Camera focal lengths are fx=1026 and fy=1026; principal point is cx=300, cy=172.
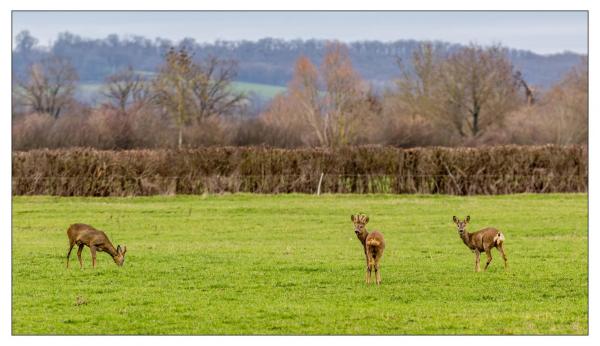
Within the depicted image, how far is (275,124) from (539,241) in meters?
51.4

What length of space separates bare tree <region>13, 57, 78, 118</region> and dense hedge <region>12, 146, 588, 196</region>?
144 ft

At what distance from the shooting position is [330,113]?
247 feet

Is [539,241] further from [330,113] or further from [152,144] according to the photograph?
[330,113]

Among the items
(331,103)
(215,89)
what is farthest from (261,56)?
(331,103)

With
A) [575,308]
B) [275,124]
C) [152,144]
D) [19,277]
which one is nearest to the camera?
[575,308]

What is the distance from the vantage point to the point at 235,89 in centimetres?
10244

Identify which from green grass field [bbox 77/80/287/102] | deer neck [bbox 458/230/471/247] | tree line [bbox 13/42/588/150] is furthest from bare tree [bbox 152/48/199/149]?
deer neck [bbox 458/230/471/247]

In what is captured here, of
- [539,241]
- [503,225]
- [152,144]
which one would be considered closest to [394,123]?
[152,144]

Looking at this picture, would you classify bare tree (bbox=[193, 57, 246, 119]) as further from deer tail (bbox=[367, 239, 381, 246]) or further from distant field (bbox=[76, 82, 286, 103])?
deer tail (bbox=[367, 239, 381, 246])

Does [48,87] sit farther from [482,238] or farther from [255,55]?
[482,238]

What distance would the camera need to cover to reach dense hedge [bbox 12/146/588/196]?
41875 millimetres

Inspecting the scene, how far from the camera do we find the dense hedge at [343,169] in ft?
137

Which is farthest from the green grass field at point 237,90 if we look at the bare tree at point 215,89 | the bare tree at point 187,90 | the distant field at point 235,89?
the bare tree at point 187,90

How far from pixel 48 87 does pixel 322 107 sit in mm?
26217
